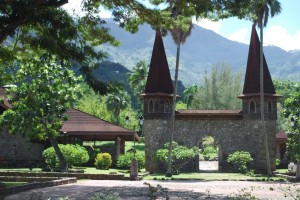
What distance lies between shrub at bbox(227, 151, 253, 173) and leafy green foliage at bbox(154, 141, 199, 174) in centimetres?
262

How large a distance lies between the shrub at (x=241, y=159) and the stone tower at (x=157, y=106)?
15.2ft

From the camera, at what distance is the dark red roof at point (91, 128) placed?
1292 inches

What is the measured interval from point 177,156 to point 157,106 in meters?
4.25

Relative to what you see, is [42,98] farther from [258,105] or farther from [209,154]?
[209,154]

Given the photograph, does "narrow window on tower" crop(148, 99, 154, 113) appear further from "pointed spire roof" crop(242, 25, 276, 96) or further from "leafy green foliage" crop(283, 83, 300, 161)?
"leafy green foliage" crop(283, 83, 300, 161)

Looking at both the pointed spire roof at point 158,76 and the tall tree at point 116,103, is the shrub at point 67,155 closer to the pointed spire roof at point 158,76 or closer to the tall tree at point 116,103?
the pointed spire roof at point 158,76

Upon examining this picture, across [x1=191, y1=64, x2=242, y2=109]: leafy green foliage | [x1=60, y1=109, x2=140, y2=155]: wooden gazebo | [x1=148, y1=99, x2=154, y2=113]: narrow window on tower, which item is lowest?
[x1=60, y1=109, x2=140, y2=155]: wooden gazebo

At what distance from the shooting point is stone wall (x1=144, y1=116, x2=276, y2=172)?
Result: 34.1 meters

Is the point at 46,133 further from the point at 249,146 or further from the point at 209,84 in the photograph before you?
the point at 209,84

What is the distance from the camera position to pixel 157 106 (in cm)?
3416

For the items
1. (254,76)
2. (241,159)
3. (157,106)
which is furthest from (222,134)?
(157,106)

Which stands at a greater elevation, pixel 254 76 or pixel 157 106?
pixel 254 76

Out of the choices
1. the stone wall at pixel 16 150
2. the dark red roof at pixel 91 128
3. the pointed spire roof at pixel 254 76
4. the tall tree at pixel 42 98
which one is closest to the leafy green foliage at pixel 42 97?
the tall tree at pixel 42 98

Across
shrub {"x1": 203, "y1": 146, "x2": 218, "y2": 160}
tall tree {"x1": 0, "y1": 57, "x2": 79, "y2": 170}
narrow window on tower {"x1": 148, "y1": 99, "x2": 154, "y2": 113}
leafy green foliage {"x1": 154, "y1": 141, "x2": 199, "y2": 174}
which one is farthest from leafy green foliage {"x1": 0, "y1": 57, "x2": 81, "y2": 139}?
shrub {"x1": 203, "y1": 146, "x2": 218, "y2": 160}
